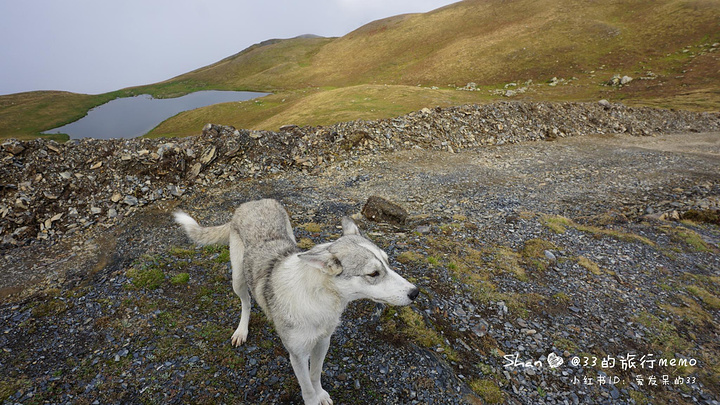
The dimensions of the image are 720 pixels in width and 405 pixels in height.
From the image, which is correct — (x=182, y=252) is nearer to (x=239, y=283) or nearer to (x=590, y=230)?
(x=239, y=283)

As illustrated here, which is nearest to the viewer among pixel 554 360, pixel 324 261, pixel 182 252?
pixel 324 261

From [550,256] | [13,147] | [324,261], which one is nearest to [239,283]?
[324,261]

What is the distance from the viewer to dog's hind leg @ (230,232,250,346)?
247 inches

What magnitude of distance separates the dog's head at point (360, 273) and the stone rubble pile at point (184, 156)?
48.8 feet

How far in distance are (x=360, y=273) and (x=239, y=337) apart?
4.02 meters

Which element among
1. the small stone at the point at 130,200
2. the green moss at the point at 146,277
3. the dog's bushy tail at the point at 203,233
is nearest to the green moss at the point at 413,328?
the dog's bushy tail at the point at 203,233

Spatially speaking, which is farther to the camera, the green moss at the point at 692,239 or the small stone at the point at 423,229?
the small stone at the point at 423,229

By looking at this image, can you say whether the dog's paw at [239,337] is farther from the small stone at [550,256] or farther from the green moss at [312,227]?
the small stone at [550,256]

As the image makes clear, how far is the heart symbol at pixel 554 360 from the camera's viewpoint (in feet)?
21.7

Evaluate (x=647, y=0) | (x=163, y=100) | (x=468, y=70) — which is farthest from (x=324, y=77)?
(x=647, y=0)

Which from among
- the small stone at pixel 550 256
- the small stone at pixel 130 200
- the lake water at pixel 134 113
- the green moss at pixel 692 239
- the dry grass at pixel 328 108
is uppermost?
the lake water at pixel 134 113

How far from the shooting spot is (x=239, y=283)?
6.38 metres

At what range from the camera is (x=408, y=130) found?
25344 millimetres

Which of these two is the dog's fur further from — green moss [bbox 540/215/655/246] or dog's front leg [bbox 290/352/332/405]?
green moss [bbox 540/215/655/246]
